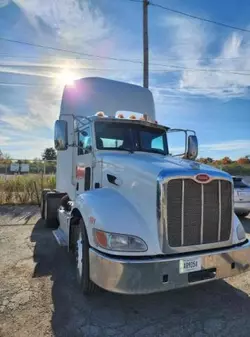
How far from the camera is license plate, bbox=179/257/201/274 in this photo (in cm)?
318

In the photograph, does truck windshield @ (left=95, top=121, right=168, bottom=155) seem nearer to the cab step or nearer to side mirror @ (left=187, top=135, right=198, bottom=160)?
side mirror @ (left=187, top=135, right=198, bottom=160)

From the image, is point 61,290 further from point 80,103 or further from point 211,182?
point 80,103

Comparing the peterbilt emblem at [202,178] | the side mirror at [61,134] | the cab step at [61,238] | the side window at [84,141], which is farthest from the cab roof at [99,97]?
the peterbilt emblem at [202,178]

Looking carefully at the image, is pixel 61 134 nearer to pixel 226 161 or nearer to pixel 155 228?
pixel 155 228

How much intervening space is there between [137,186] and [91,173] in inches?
60.7

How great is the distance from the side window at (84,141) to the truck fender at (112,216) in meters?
1.30

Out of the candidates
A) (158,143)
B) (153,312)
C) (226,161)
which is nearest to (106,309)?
(153,312)

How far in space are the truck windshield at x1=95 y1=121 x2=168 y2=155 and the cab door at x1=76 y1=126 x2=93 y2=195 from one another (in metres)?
0.22

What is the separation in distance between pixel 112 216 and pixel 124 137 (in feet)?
6.48

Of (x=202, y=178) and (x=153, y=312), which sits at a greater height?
(x=202, y=178)

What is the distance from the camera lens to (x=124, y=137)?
5035 mm

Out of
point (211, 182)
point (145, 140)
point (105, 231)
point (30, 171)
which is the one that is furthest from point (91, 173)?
point (30, 171)

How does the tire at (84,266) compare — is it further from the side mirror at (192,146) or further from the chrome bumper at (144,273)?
the side mirror at (192,146)

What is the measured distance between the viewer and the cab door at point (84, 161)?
5047 millimetres
